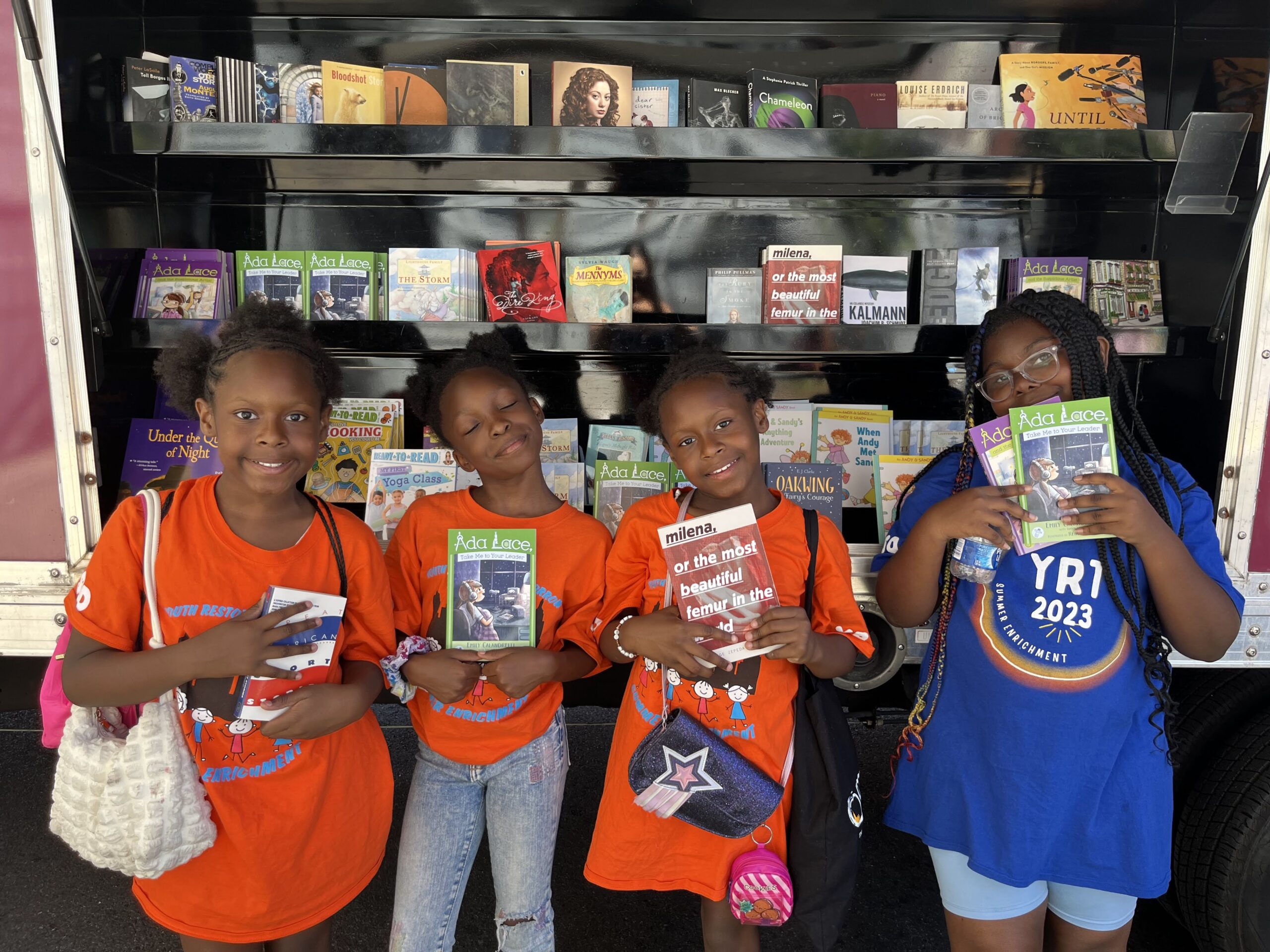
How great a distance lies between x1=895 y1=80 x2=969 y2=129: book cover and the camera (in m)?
2.47

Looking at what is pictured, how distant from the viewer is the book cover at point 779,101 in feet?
8.00

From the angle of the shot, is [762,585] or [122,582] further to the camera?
[762,585]

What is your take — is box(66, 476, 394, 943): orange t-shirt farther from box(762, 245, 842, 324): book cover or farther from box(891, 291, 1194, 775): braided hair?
box(762, 245, 842, 324): book cover

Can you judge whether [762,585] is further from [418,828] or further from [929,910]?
[929,910]

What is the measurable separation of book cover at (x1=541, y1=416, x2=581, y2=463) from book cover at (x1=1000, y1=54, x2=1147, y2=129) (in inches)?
66.3

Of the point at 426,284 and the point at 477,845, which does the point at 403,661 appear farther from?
the point at 426,284

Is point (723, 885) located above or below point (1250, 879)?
above

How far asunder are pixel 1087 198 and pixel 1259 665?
1.60m

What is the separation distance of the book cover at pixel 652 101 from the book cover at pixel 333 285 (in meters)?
1.00

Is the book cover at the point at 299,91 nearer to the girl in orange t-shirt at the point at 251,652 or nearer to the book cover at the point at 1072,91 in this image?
the girl in orange t-shirt at the point at 251,652

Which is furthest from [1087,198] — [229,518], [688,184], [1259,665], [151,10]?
[151,10]

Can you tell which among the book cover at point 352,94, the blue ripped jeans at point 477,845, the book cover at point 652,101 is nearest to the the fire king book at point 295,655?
the blue ripped jeans at point 477,845

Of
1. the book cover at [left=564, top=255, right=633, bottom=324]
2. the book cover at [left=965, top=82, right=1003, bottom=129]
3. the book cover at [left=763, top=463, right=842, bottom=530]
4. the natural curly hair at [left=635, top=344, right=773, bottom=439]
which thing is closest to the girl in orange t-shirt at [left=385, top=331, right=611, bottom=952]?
the natural curly hair at [left=635, top=344, right=773, bottom=439]

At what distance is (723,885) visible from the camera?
154cm
